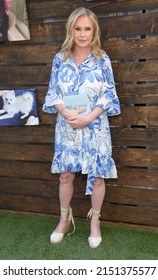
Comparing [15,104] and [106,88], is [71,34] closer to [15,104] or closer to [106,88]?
[106,88]

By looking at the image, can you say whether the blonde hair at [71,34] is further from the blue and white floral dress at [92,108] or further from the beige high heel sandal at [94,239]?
the beige high heel sandal at [94,239]

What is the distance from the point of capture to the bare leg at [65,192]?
2512 millimetres

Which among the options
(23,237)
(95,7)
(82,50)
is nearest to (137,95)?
(82,50)

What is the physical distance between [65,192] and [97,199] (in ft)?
0.81

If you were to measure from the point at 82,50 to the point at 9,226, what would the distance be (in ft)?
5.09

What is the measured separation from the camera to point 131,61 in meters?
2.40

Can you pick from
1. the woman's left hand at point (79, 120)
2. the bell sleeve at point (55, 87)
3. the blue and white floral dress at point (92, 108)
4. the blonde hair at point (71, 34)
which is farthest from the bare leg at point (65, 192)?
the blonde hair at point (71, 34)

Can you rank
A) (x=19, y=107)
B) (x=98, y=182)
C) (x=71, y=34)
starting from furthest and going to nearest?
(x=19, y=107)
(x=98, y=182)
(x=71, y=34)

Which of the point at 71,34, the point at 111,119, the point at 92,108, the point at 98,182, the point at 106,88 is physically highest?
the point at 71,34

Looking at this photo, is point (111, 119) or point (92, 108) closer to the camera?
point (92, 108)

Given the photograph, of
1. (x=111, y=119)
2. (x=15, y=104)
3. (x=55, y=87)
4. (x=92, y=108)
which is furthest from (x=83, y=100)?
(x=15, y=104)

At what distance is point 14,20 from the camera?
8.18ft

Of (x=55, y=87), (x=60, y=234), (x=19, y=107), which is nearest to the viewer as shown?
(x=55, y=87)


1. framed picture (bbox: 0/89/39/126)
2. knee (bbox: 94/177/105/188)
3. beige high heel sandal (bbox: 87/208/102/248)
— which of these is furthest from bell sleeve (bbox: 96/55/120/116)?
beige high heel sandal (bbox: 87/208/102/248)
